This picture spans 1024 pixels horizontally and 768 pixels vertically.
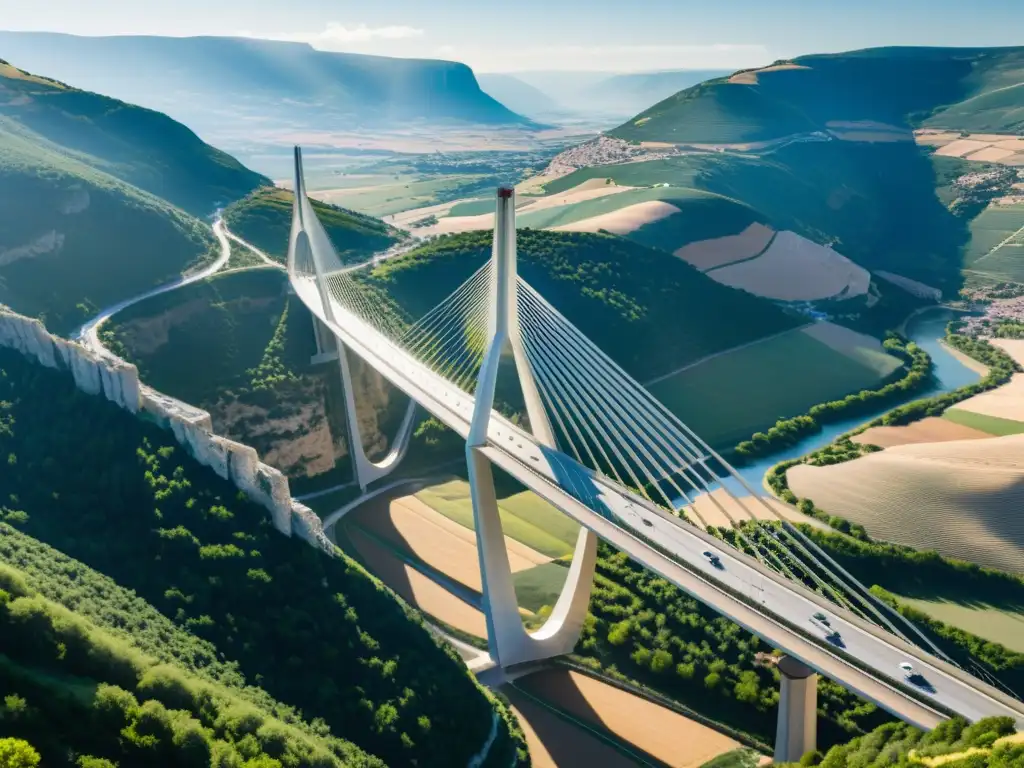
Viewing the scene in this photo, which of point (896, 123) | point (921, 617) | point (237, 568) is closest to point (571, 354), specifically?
point (237, 568)

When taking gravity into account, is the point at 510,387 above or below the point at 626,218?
below

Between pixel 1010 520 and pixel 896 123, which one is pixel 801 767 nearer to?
pixel 1010 520

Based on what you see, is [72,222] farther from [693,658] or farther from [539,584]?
[693,658]

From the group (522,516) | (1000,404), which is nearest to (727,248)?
(1000,404)

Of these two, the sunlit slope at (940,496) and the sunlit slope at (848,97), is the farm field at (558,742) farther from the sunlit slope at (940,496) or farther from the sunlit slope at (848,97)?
the sunlit slope at (848,97)

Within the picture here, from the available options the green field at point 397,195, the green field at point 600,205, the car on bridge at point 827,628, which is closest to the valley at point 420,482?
the green field at point 600,205

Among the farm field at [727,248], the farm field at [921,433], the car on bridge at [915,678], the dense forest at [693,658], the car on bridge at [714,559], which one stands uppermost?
the farm field at [727,248]
